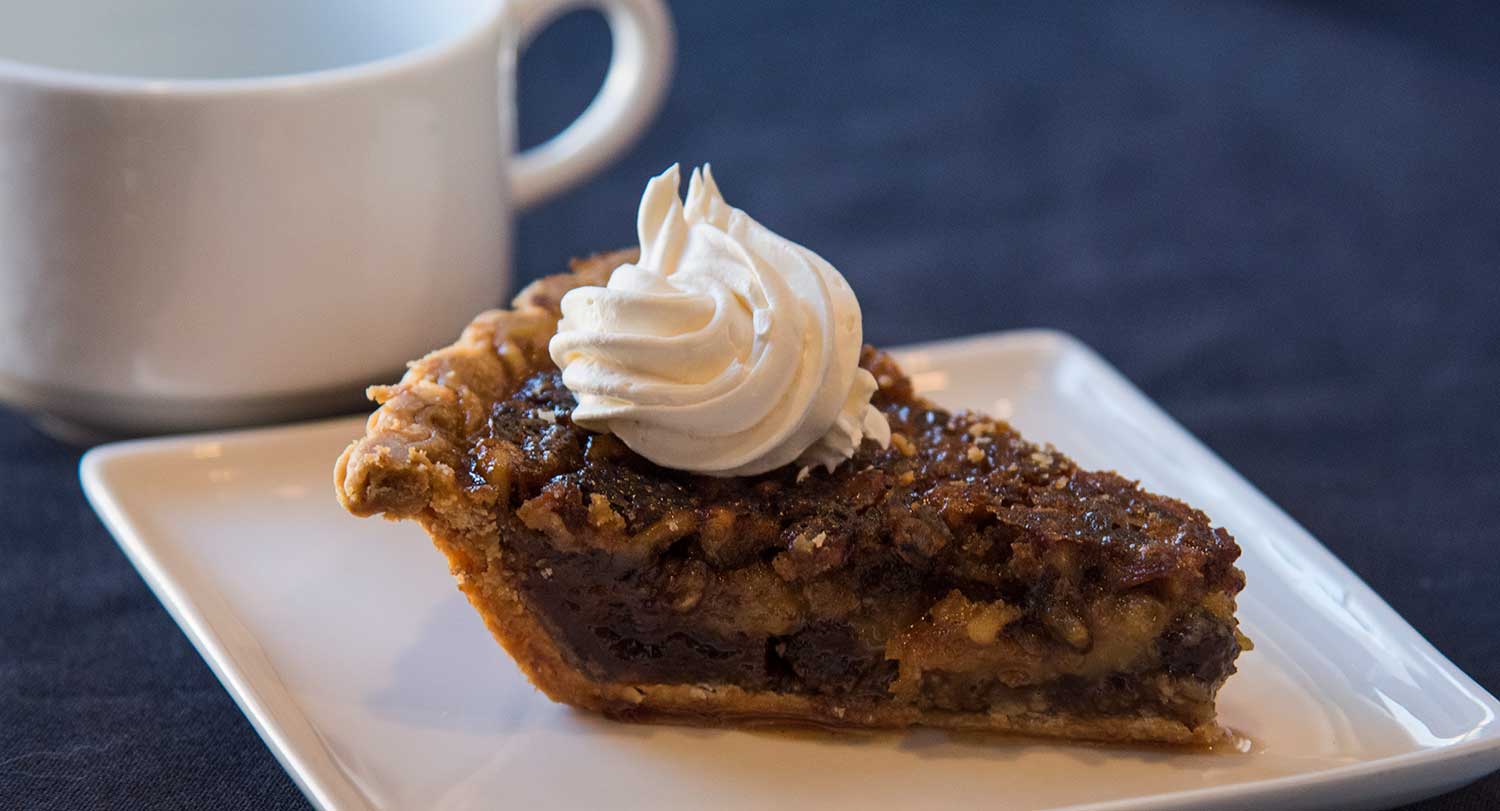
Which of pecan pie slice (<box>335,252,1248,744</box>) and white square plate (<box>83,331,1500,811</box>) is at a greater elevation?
pecan pie slice (<box>335,252,1248,744</box>)

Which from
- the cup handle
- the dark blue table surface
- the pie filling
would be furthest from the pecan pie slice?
the cup handle

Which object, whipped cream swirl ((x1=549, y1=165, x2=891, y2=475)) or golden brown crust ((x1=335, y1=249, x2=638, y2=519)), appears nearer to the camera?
golden brown crust ((x1=335, y1=249, x2=638, y2=519))

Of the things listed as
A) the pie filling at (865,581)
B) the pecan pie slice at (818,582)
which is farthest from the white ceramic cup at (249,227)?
the pie filling at (865,581)

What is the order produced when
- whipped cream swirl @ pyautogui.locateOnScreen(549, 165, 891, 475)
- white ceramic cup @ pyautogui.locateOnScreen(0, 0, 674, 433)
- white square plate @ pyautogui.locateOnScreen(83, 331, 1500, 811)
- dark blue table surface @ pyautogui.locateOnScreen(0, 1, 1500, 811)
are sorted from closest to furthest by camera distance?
white square plate @ pyautogui.locateOnScreen(83, 331, 1500, 811)
whipped cream swirl @ pyautogui.locateOnScreen(549, 165, 891, 475)
dark blue table surface @ pyautogui.locateOnScreen(0, 1, 1500, 811)
white ceramic cup @ pyautogui.locateOnScreen(0, 0, 674, 433)

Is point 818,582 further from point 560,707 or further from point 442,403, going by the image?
point 442,403

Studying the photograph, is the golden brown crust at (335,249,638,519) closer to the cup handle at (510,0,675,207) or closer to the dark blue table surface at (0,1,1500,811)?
the dark blue table surface at (0,1,1500,811)

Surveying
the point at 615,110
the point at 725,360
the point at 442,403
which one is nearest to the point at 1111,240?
the point at 615,110
